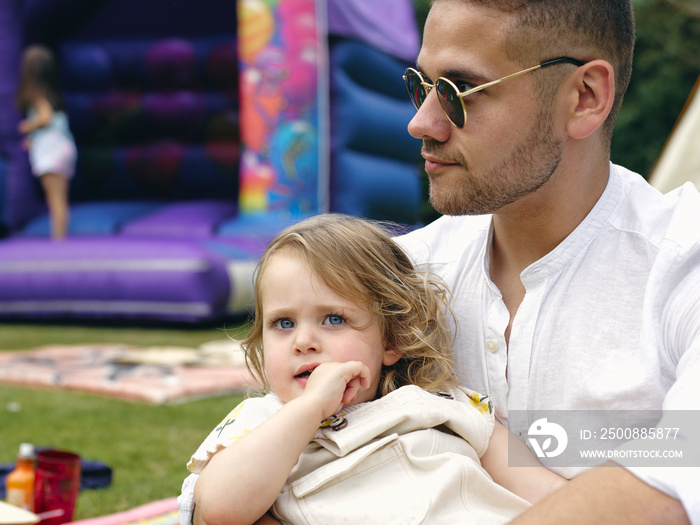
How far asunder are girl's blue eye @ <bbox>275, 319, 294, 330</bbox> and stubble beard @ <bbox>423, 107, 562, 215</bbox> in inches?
18.9

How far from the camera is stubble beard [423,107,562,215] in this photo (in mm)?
1875

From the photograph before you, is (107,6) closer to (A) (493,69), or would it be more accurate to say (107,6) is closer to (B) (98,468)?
(B) (98,468)

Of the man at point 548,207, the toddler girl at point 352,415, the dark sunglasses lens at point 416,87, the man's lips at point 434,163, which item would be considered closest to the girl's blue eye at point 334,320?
the toddler girl at point 352,415

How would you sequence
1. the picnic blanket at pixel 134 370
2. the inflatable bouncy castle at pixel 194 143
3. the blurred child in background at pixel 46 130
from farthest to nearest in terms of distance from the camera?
the blurred child in background at pixel 46 130 < the inflatable bouncy castle at pixel 194 143 < the picnic blanket at pixel 134 370

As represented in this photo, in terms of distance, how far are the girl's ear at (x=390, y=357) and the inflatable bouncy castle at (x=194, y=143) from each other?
4387 mm

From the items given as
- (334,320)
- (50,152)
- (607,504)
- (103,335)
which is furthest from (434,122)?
(50,152)

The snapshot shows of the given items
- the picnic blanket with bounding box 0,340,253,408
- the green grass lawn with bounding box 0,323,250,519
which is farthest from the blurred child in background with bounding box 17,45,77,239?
the green grass lawn with bounding box 0,323,250,519

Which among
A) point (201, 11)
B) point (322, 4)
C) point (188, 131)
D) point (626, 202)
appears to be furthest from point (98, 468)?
point (201, 11)

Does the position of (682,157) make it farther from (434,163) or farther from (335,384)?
(335,384)

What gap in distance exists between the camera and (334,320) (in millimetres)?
1810

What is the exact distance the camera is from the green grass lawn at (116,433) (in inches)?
117

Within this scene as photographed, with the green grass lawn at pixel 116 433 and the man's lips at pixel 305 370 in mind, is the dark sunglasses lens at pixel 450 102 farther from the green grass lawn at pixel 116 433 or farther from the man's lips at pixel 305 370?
the green grass lawn at pixel 116 433

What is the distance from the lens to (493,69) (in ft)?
6.06

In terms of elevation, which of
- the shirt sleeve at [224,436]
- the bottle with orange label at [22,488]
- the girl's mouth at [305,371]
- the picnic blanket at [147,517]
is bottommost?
the picnic blanket at [147,517]
